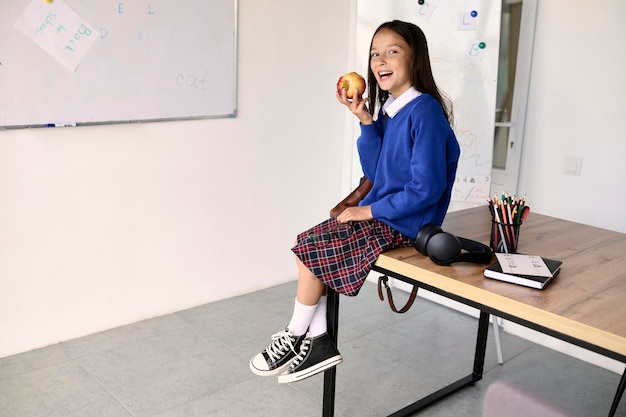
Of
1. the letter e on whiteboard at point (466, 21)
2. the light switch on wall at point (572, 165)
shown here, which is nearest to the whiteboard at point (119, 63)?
the letter e on whiteboard at point (466, 21)

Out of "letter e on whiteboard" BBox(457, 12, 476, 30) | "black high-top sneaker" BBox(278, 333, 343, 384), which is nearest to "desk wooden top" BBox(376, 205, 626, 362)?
"black high-top sneaker" BBox(278, 333, 343, 384)

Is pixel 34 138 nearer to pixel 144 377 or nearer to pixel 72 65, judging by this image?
pixel 72 65

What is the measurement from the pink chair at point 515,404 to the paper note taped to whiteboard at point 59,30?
2.15m

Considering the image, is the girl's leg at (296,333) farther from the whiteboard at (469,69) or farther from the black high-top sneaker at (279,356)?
the whiteboard at (469,69)

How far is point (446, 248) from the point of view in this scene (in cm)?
165

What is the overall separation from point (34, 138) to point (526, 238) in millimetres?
1991

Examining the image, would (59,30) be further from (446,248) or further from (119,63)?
(446,248)

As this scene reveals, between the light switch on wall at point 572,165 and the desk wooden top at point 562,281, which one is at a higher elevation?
the light switch on wall at point 572,165

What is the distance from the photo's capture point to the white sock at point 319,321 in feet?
6.55

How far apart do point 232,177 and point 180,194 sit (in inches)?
12.5

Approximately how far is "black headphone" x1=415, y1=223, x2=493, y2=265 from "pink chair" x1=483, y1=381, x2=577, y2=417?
0.39 m

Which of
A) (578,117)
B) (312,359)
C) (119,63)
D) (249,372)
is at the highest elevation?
(119,63)

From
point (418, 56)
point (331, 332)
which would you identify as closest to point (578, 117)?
point (418, 56)

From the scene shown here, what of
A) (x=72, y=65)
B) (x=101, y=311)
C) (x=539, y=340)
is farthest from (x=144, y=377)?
(x=539, y=340)
